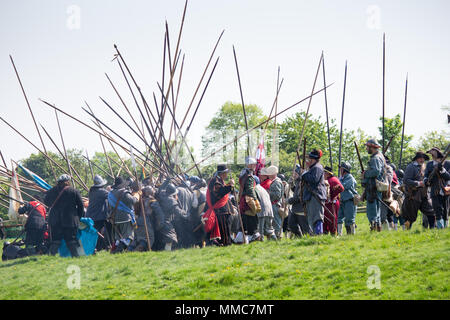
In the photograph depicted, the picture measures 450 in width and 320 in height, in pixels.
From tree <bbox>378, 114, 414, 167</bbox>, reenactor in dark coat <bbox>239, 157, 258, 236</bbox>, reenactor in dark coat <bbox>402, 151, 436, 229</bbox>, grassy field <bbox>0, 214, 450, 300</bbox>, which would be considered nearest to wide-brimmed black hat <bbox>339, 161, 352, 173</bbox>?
reenactor in dark coat <bbox>402, 151, 436, 229</bbox>

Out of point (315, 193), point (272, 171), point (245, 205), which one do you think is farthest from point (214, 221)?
point (315, 193)

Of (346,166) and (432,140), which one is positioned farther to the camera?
(432,140)

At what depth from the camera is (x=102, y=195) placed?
551 inches

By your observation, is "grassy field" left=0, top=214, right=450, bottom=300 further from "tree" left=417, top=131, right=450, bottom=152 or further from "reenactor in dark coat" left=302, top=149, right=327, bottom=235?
"tree" left=417, top=131, right=450, bottom=152

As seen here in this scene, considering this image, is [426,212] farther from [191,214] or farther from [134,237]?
[134,237]

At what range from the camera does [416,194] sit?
11844mm

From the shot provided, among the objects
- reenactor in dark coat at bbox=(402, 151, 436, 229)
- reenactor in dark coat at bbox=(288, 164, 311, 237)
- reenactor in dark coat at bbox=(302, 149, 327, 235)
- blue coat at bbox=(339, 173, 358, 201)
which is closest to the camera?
reenactor in dark coat at bbox=(302, 149, 327, 235)

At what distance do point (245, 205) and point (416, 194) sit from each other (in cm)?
386

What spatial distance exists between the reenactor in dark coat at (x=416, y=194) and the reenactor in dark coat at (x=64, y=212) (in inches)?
298

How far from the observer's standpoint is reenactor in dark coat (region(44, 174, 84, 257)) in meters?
12.3

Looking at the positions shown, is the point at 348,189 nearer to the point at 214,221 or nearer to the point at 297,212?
the point at 297,212

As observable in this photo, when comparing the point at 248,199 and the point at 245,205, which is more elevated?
the point at 248,199

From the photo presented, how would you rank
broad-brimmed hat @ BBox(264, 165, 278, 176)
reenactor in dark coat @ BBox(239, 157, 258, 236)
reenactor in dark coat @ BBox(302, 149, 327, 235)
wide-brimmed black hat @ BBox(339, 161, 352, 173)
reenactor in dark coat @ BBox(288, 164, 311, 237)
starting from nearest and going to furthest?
reenactor in dark coat @ BBox(302, 149, 327, 235)
reenactor in dark coat @ BBox(239, 157, 258, 236)
reenactor in dark coat @ BBox(288, 164, 311, 237)
broad-brimmed hat @ BBox(264, 165, 278, 176)
wide-brimmed black hat @ BBox(339, 161, 352, 173)

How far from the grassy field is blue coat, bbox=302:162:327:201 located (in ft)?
4.00
